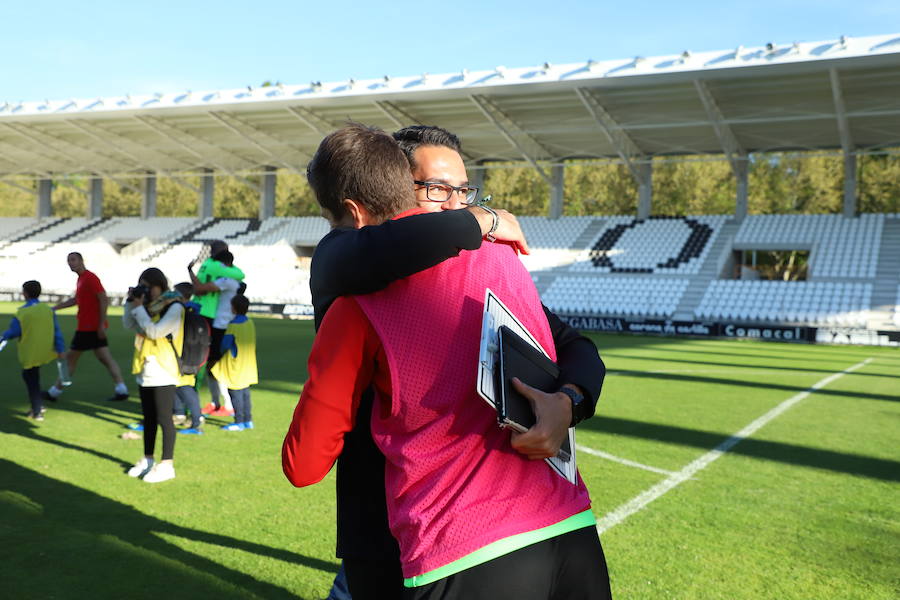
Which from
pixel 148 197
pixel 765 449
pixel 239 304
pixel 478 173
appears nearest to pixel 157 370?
pixel 239 304

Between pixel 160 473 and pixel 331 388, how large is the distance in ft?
16.1

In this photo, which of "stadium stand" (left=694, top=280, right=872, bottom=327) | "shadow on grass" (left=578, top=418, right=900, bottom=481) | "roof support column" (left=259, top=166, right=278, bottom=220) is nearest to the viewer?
"shadow on grass" (left=578, top=418, right=900, bottom=481)

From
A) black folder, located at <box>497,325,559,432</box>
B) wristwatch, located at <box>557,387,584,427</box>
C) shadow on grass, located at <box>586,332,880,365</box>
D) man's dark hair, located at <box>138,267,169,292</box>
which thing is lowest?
shadow on grass, located at <box>586,332,880,365</box>

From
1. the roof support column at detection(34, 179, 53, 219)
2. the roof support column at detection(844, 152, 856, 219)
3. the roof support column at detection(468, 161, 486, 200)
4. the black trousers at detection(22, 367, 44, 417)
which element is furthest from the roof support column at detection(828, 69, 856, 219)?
the roof support column at detection(34, 179, 53, 219)

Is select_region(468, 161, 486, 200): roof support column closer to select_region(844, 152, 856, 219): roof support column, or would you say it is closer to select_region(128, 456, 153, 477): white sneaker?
select_region(844, 152, 856, 219): roof support column

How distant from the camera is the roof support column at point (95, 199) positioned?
155ft

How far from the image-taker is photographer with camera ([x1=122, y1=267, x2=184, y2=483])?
5824 mm

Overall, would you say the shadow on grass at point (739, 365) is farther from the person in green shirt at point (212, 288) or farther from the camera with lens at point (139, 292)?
the camera with lens at point (139, 292)

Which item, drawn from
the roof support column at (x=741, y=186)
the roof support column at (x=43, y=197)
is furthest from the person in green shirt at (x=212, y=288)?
the roof support column at (x=43, y=197)

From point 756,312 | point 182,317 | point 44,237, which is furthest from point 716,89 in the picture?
point 44,237

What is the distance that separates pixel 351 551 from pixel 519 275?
71cm

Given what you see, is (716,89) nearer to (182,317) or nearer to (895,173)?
(182,317)

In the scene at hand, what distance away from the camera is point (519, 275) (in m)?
1.66

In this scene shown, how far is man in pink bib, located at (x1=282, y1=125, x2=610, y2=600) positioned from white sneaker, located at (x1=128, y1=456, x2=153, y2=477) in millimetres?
4950
